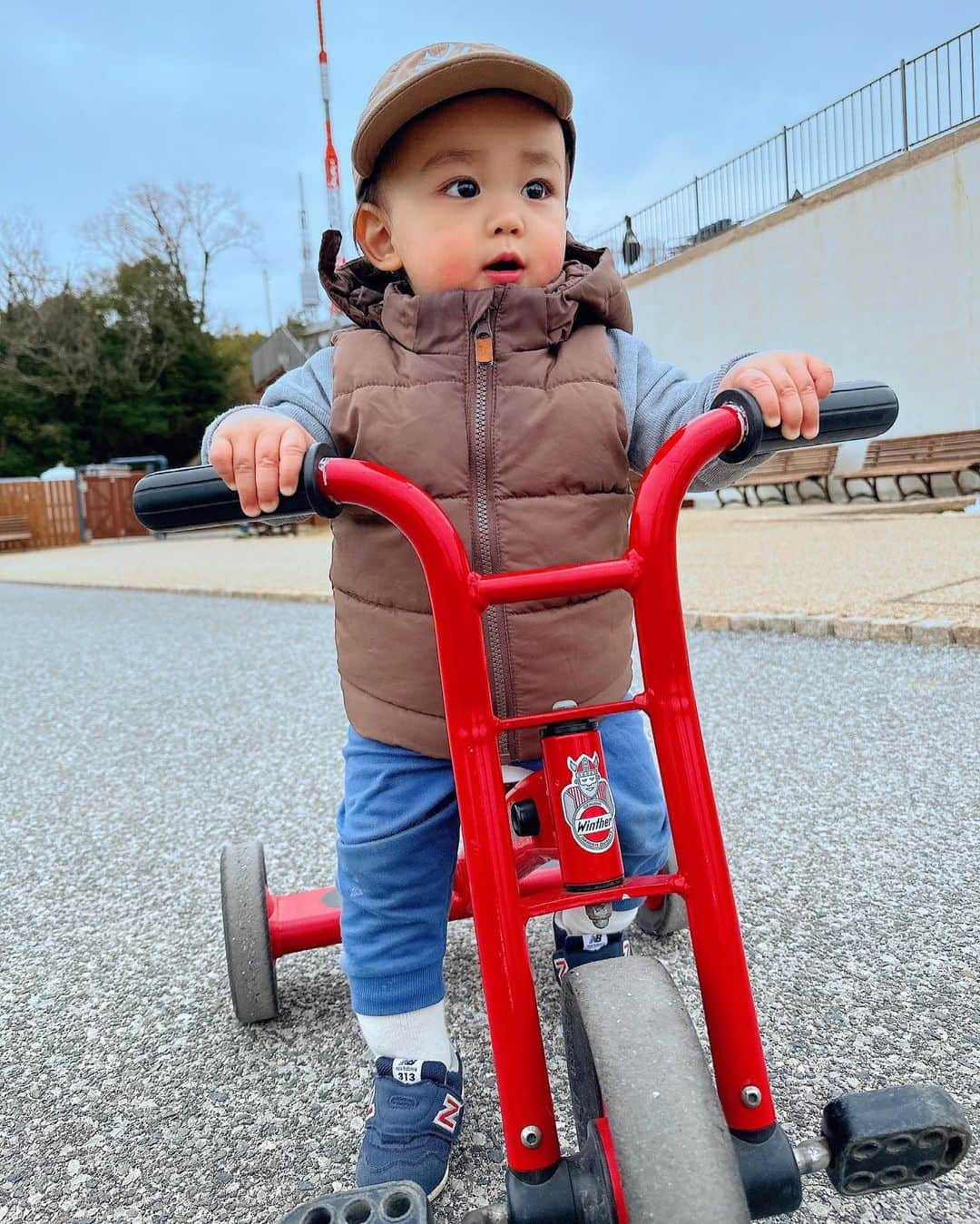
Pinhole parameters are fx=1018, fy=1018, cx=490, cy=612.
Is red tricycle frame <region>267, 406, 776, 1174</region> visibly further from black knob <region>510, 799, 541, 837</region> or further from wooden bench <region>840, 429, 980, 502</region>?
wooden bench <region>840, 429, 980, 502</region>

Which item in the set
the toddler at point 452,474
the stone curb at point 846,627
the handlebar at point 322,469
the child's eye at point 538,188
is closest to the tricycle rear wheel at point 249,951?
the toddler at point 452,474

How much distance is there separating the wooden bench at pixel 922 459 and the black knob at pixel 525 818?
992cm

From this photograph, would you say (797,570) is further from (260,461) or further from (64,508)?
(64,508)

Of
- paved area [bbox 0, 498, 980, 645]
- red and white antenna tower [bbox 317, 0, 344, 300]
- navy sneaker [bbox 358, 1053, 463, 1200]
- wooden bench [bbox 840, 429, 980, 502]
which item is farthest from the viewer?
wooden bench [bbox 840, 429, 980, 502]

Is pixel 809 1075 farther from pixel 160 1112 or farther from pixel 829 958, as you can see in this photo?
pixel 160 1112

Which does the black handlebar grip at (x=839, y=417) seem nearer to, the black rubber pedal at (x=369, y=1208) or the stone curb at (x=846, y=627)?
the black rubber pedal at (x=369, y=1208)

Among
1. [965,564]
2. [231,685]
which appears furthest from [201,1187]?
[965,564]

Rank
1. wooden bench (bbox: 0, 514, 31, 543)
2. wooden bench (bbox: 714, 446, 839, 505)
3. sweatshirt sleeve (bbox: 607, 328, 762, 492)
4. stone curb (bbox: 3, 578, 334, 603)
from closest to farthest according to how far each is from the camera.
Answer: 1. sweatshirt sleeve (bbox: 607, 328, 762, 492)
2. stone curb (bbox: 3, 578, 334, 603)
3. wooden bench (bbox: 714, 446, 839, 505)
4. wooden bench (bbox: 0, 514, 31, 543)

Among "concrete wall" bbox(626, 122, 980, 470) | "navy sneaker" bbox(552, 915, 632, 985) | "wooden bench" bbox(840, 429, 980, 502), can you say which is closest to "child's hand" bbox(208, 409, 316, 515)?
"navy sneaker" bbox(552, 915, 632, 985)

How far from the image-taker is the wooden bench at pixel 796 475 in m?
12.0

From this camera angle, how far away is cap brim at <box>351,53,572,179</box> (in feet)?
3.92

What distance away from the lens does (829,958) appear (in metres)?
1.66

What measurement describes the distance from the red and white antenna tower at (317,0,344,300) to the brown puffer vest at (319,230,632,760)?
0.73 meters

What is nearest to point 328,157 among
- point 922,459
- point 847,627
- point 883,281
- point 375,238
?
point 375,238
